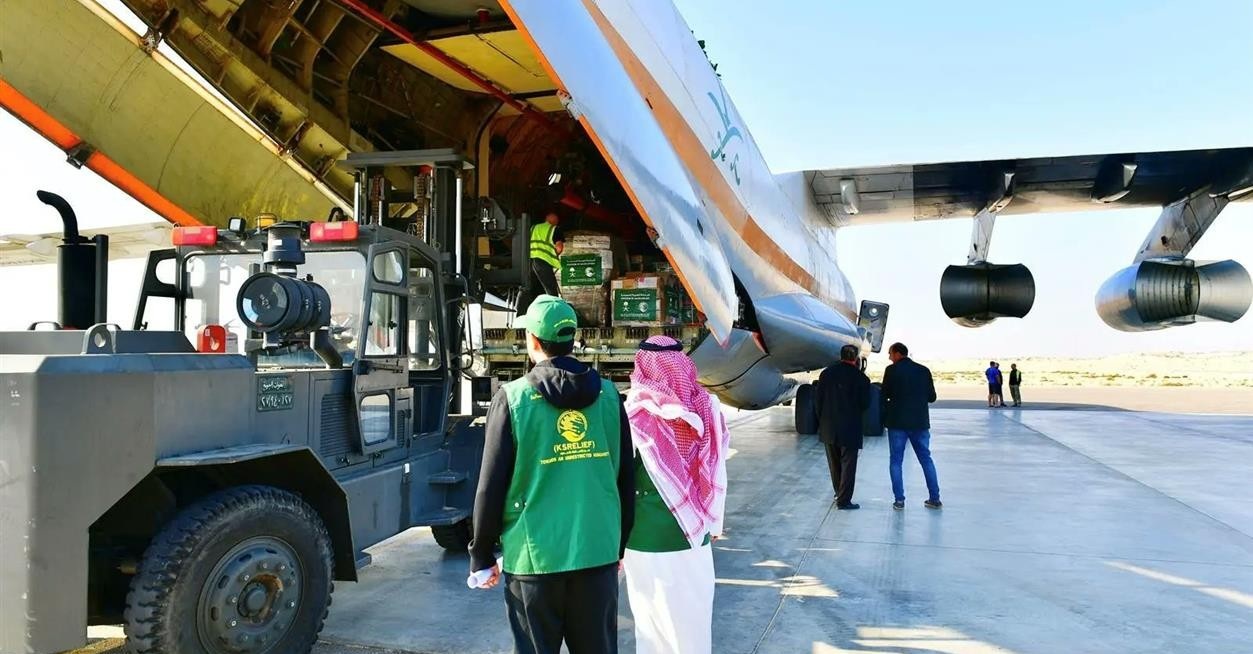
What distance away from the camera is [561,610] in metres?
2.43

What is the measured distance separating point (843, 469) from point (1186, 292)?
17.0 ft

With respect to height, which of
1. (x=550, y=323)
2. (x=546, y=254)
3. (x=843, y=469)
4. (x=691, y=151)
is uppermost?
(x=691, y=151)

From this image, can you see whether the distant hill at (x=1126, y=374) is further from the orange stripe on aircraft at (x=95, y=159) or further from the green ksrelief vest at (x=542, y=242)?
the orange stripe on aircraft at (x=95, y=159)

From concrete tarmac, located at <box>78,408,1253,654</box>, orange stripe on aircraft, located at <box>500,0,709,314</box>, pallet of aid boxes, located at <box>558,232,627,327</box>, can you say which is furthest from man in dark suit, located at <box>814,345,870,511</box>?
pallet of aid boxes, located at <box>558,232,627,327</box>

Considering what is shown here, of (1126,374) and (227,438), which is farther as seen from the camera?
(1126,374)

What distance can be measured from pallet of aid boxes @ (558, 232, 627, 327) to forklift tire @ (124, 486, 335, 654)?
4.18m

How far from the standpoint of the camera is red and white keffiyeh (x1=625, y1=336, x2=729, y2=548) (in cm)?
308

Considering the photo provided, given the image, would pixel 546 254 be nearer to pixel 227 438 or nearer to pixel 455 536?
pixel 455 536

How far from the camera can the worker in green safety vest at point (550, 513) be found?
2383 millimetres

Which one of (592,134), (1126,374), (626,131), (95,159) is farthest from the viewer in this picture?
(1126,374)

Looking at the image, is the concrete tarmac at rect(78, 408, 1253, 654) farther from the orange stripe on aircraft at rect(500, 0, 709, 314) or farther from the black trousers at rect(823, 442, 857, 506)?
the orange stripe on aircraft at rect(500, 0, 709, 314)

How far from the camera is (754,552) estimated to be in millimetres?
5883

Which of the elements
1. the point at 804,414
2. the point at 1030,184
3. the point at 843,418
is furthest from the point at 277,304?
the point at 804,414

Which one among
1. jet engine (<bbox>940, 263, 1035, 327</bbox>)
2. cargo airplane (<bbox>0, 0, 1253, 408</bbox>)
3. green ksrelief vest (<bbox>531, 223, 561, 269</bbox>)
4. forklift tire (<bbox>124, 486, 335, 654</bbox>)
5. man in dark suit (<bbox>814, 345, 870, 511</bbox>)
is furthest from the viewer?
Result: jet engine (<bbox>940, 263, 1035, 327</bbox>)
